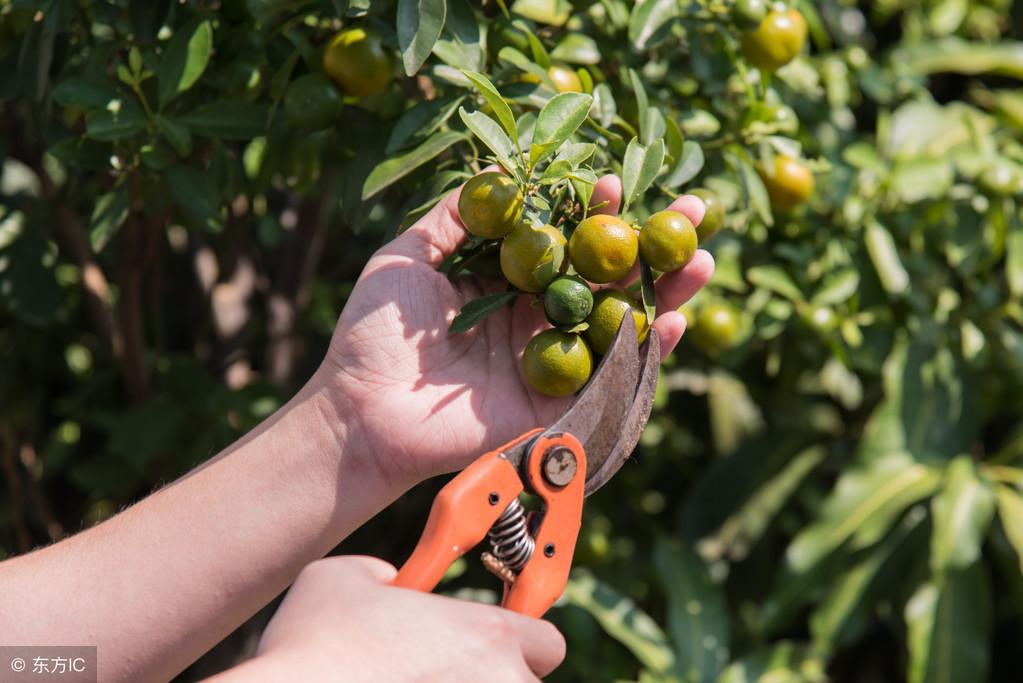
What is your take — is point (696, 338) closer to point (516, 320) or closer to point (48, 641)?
point (516, 320)

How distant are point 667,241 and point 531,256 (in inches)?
6.0

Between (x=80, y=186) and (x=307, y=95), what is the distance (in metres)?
0.87

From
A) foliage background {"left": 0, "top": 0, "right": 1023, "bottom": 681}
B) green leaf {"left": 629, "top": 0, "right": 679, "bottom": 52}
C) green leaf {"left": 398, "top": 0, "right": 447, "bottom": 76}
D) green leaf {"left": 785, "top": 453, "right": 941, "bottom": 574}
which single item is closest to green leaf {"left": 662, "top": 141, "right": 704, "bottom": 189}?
foliage background {"left": 0, "top": 0, "right": 1023, "bottom": 681}

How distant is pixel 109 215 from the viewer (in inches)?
58.7

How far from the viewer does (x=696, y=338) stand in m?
1.79

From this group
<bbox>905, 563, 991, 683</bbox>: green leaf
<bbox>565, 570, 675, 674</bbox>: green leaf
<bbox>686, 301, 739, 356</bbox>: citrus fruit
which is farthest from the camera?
<bbox>905, 563, 991, 683</bbox>: green leaf

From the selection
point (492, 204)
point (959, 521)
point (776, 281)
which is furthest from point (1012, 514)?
point (492, 204)

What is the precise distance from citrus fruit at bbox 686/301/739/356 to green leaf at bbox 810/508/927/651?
0.70m

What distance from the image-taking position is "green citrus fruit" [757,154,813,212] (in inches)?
64.5

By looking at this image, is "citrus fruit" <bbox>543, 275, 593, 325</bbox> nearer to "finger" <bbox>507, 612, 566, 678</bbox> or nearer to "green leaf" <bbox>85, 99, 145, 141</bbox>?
"finger" <bbox>507, 612, 566, 678</bbox>

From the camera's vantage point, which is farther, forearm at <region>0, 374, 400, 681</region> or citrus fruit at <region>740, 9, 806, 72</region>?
citrus fruit at <region>740, 9, 806, 72</region>

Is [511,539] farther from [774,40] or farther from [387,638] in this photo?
[774,40]

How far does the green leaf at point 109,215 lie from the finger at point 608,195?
2.22 ft

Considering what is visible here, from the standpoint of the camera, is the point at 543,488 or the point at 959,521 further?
the point at 959,521
